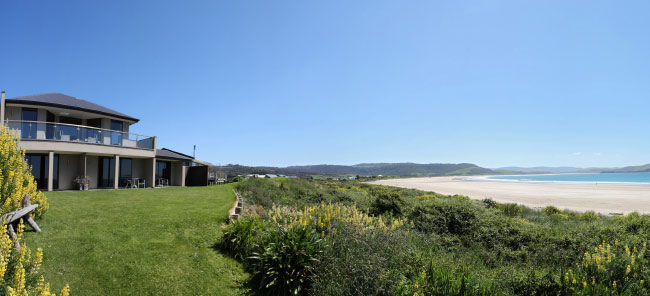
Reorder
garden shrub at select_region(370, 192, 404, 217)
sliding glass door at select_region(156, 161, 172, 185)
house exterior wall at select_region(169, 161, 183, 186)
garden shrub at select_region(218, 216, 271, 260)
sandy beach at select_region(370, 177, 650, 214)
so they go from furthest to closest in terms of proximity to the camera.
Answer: house exterior wall at select_region(169, 161, 183, 186)
sliding glass door at select_region(156, 161, 172, 185)
sandy beach at select_region(370, 177, 650, 214)
garden shrub at select_region(370, 192, 404, 217)
garden shrub at select_region(218, 216, 271, 260)

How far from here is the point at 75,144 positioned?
17.8 m

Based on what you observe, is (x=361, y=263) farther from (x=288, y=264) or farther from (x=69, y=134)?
(x=69, y=134)

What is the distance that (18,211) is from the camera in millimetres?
6574

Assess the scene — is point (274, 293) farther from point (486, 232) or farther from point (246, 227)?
point (486, 232)

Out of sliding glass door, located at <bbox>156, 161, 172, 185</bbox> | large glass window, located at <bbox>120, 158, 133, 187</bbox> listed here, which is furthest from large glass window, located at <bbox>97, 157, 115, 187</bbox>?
sliding glass door, located at <bbox>156, 161, 172, 185</bbox>

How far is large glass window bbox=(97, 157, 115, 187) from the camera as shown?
2066 centimetres

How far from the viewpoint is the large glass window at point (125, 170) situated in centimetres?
2193

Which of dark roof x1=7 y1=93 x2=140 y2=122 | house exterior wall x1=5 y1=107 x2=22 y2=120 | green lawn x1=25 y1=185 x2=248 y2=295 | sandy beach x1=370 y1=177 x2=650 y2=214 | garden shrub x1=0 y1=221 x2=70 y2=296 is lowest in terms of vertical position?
sandy beach x1=370 y1=177 x2=650 y2=214

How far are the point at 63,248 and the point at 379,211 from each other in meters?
9.30

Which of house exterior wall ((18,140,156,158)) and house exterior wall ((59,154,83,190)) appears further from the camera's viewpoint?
house exterior wall ((59,154,83,190))

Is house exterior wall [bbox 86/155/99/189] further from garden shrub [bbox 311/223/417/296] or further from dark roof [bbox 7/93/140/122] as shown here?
garden shrub [bbox 311/223/417/296]

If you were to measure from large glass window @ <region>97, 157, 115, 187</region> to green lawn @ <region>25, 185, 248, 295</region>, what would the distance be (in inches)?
498

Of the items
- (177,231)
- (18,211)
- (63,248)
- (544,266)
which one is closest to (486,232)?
(544,266)

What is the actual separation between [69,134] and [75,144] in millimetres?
671
